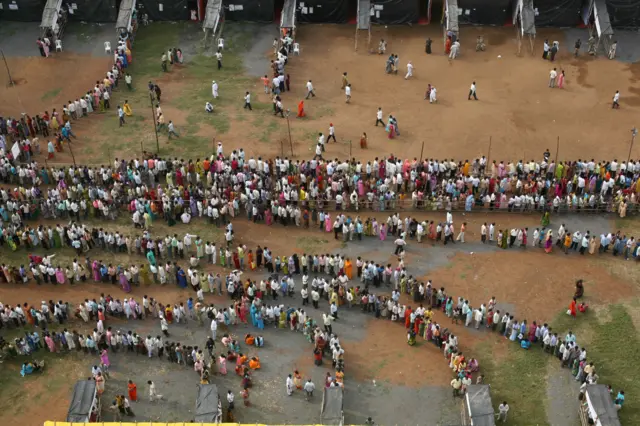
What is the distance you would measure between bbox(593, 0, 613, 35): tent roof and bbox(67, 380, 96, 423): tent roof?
3469 centimetres

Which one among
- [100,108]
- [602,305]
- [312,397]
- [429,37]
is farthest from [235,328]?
[429,37]

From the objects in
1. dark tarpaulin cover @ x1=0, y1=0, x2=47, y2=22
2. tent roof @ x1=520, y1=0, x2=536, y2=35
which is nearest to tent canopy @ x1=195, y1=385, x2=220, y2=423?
tent roof @ x1=520, y1=0, x2=536, y2=35

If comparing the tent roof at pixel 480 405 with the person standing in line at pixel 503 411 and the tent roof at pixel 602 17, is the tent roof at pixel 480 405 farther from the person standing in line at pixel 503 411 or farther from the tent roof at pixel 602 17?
the tent roof at pixel 602 17

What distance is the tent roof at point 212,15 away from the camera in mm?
49906

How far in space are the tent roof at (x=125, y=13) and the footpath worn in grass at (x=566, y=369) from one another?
29.5m

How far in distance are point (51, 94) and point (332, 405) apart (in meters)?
26.9

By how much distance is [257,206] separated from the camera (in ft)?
121

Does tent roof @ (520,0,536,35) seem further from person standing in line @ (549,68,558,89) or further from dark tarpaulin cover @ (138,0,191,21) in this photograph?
dark tarpaulin cover @ (138,0,191,21)

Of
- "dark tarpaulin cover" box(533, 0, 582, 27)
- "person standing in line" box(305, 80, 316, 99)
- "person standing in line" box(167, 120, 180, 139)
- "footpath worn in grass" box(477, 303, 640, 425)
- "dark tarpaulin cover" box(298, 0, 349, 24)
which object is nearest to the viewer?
"footpath worn in grass" box(477, 303, 640, 425)

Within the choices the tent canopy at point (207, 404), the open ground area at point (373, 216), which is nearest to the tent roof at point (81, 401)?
the open ground area at point (373, 216)

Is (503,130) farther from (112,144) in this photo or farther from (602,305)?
(112,144)

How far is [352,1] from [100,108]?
59.6 ft

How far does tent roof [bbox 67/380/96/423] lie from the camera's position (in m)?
27.6

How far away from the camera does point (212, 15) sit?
50.4 meters
